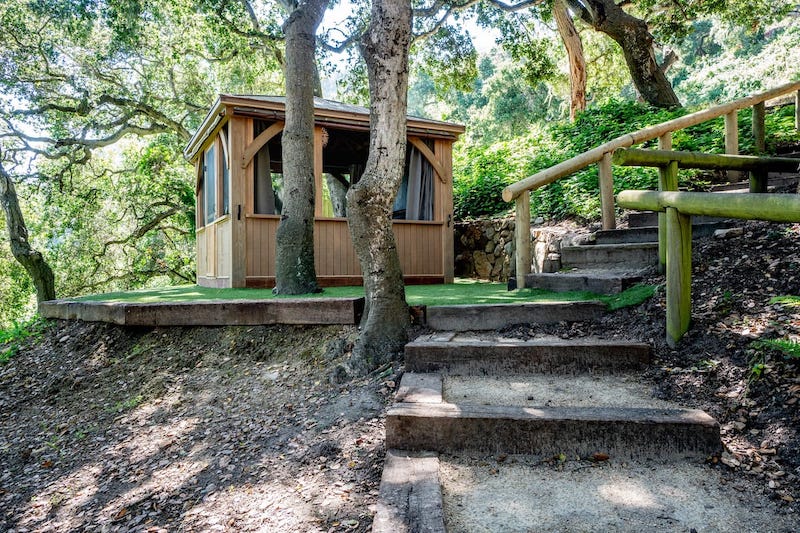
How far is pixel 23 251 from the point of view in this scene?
8922 mm

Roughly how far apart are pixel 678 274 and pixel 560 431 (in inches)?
53.5

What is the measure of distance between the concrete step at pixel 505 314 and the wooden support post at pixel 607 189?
198 centimetres

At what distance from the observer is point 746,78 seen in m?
17.6

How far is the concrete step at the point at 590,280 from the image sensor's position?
417 centimetres

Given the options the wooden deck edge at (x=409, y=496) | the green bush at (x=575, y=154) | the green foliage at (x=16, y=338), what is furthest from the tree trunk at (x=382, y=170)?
the green foliage at (x=16, y=338)

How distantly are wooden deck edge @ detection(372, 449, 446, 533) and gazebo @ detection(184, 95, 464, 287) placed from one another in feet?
18.6

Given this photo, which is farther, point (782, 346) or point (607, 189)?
point (607, 189)

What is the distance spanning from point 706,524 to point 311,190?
516 cm

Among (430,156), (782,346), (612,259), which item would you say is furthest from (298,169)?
(782,346)

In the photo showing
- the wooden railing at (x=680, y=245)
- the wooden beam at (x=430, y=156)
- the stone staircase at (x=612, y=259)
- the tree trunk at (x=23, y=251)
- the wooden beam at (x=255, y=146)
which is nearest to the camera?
the wooden railing at (x=680, y=245)

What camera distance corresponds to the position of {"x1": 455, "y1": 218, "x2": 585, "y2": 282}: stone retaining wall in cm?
695

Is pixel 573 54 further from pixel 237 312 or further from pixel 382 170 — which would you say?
pixel 237 312

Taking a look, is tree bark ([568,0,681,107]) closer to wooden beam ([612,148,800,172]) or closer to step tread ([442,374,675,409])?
wooden beam ([612,148,800,172])

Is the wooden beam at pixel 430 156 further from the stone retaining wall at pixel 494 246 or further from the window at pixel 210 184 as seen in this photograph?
the window at pixel 210 184
